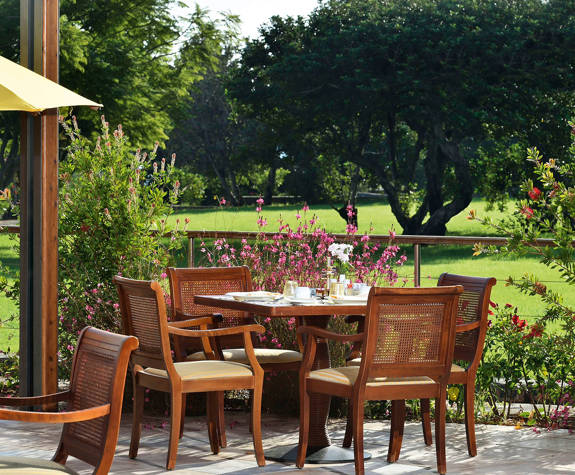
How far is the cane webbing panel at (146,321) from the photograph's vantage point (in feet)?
13.8

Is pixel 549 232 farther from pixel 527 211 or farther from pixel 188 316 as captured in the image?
pixel 188 316

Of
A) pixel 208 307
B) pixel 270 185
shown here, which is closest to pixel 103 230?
pixel 208 307

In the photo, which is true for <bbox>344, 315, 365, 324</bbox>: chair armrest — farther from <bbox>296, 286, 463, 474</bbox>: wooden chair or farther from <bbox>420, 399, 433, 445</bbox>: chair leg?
<bbox>296, 286, 463, 474</bbox>: wooden chair

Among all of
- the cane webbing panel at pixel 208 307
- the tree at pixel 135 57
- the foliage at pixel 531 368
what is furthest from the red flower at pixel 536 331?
the tree at pixel 135 57

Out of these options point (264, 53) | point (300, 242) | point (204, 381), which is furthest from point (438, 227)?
point (204, 381)

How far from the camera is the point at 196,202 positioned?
128ft

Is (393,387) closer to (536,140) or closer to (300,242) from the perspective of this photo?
(300,242)

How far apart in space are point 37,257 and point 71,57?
15.6 m

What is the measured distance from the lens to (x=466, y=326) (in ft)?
15.0

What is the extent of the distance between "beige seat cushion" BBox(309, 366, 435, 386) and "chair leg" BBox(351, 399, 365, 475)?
0.33 feet

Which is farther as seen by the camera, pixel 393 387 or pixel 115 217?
pixel 115 217

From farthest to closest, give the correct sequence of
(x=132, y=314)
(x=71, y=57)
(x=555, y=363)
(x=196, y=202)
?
(x=196, y=202) < (x=71, y=57) < (x=555, y=363) < (x=132, y=314)

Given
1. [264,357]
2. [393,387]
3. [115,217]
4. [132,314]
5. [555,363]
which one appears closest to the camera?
[393,387]

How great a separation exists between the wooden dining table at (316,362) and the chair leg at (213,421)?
0.82 feet
